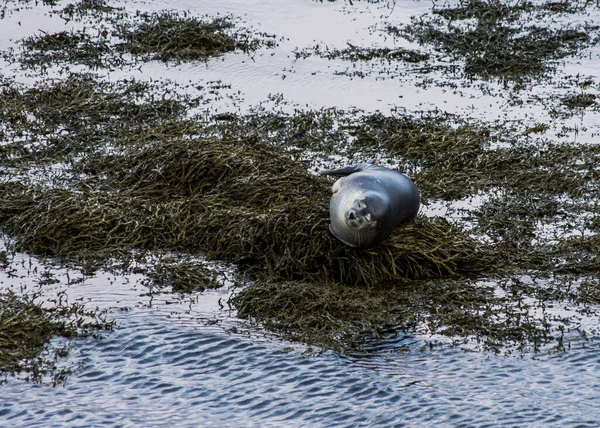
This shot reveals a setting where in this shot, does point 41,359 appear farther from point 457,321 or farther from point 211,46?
point 211,46

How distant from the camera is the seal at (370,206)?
30.7 ft

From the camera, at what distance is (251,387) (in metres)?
8.02

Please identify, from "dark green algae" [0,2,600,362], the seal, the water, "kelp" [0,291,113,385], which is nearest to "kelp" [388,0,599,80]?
"dark green algae" [0,2,600,362]

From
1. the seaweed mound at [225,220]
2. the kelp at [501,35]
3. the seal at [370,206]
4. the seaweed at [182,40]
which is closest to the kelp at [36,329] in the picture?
the seaweed mound at [225,220]

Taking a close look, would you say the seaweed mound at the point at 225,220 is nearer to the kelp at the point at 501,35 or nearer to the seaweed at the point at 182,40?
the seaweed at the point at 182,40

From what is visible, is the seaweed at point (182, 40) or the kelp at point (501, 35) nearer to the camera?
the kelp at point (501, 35)

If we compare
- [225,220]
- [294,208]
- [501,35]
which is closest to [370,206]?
[294,208]

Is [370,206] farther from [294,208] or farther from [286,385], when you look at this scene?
[286,385]

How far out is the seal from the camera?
→ 9.34m

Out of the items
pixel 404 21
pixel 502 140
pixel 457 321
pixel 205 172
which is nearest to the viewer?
pixel 457 321

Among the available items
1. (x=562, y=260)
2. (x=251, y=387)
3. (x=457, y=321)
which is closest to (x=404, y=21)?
(x=562, y=260)

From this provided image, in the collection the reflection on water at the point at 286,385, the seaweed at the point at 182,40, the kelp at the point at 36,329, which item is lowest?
the reflection on water at the point at 286,385

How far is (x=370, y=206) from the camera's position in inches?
368

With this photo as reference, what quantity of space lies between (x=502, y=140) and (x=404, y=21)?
692 cm
